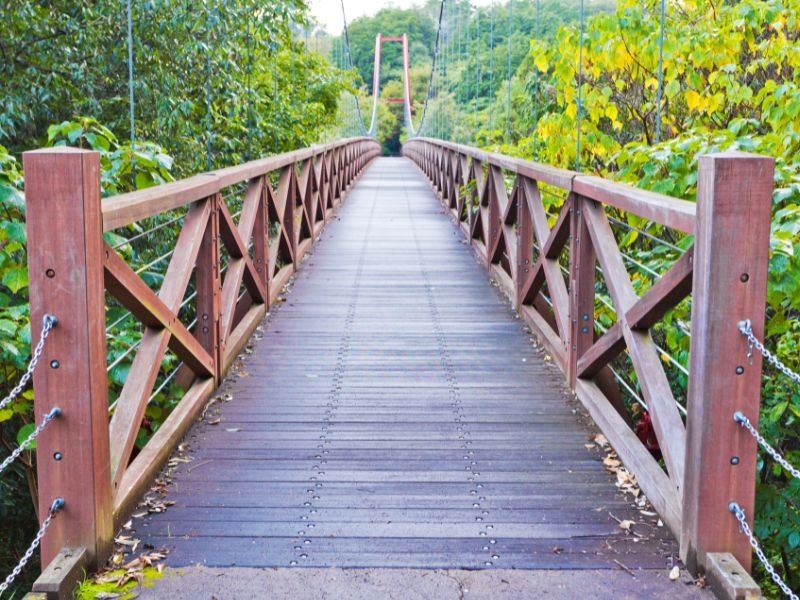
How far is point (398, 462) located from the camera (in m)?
2.72

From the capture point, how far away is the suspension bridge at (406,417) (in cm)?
191

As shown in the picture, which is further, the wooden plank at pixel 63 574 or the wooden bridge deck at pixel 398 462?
the wooden bridge deck at pixel 398 462

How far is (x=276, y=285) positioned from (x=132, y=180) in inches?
60.9

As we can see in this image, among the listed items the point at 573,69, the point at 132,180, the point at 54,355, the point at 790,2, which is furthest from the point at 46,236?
the point at 573,69

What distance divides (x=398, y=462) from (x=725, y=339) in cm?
112

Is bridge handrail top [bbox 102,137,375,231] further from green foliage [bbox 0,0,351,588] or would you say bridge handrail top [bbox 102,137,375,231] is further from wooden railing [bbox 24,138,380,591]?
green foliage [bbox 0,0,351,588]

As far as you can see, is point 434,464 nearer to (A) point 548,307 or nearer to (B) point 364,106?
(A) point 548,307

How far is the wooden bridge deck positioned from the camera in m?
2.17

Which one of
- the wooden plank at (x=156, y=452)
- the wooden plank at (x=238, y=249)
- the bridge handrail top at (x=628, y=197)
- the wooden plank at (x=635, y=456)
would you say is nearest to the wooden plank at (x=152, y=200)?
the wooden plank at (x=238, y=249)

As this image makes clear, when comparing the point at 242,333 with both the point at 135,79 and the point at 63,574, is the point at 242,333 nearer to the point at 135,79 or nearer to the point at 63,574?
the point at 63,574

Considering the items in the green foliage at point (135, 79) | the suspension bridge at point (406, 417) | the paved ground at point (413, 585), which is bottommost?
the paved ground at point (413, 585)

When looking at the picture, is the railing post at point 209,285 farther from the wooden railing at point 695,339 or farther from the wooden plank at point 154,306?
the wooden railing at point 695,339

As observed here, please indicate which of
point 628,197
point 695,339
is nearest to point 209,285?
point 628,197

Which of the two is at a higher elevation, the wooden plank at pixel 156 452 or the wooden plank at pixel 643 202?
the wooden plank at pixel 643 202
